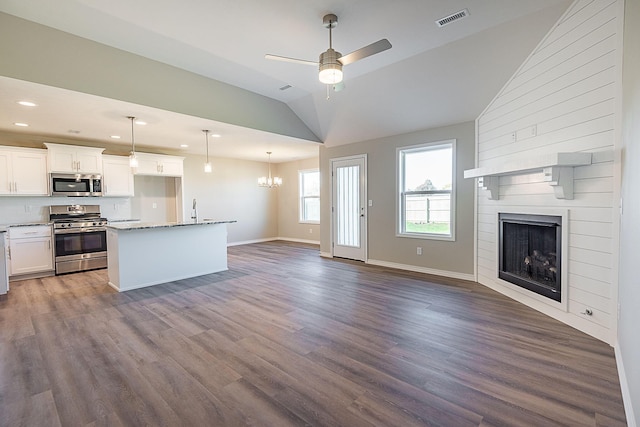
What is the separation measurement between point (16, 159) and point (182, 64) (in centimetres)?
371

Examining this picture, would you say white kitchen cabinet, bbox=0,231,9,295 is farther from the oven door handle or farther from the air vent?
the air vent

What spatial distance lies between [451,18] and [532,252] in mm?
2859

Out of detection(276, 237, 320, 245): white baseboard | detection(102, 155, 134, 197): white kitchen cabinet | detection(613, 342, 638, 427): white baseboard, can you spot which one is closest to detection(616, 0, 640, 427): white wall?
detection(613, 342, 638, 427): white baseboard

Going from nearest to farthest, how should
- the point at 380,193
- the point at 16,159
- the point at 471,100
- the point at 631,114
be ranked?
the point at 631,114, the point at 471,100, the point at 16,159, the point at 380,193

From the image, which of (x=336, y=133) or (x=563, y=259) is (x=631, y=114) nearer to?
(x=563, y=259)

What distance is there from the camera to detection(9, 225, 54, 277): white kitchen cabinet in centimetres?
496

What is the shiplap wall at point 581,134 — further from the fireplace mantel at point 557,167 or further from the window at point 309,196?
the window at point 309,196

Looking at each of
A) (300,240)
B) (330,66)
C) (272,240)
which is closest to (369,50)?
(330,66)

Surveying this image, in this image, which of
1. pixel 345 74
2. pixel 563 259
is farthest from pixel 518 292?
pixel 345 74

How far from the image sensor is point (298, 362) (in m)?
2.40

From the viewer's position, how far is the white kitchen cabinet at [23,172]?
504 centimetres

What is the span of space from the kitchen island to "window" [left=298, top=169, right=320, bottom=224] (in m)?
3.89

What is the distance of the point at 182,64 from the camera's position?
4.06 metres

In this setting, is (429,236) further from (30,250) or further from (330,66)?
(30,250)
